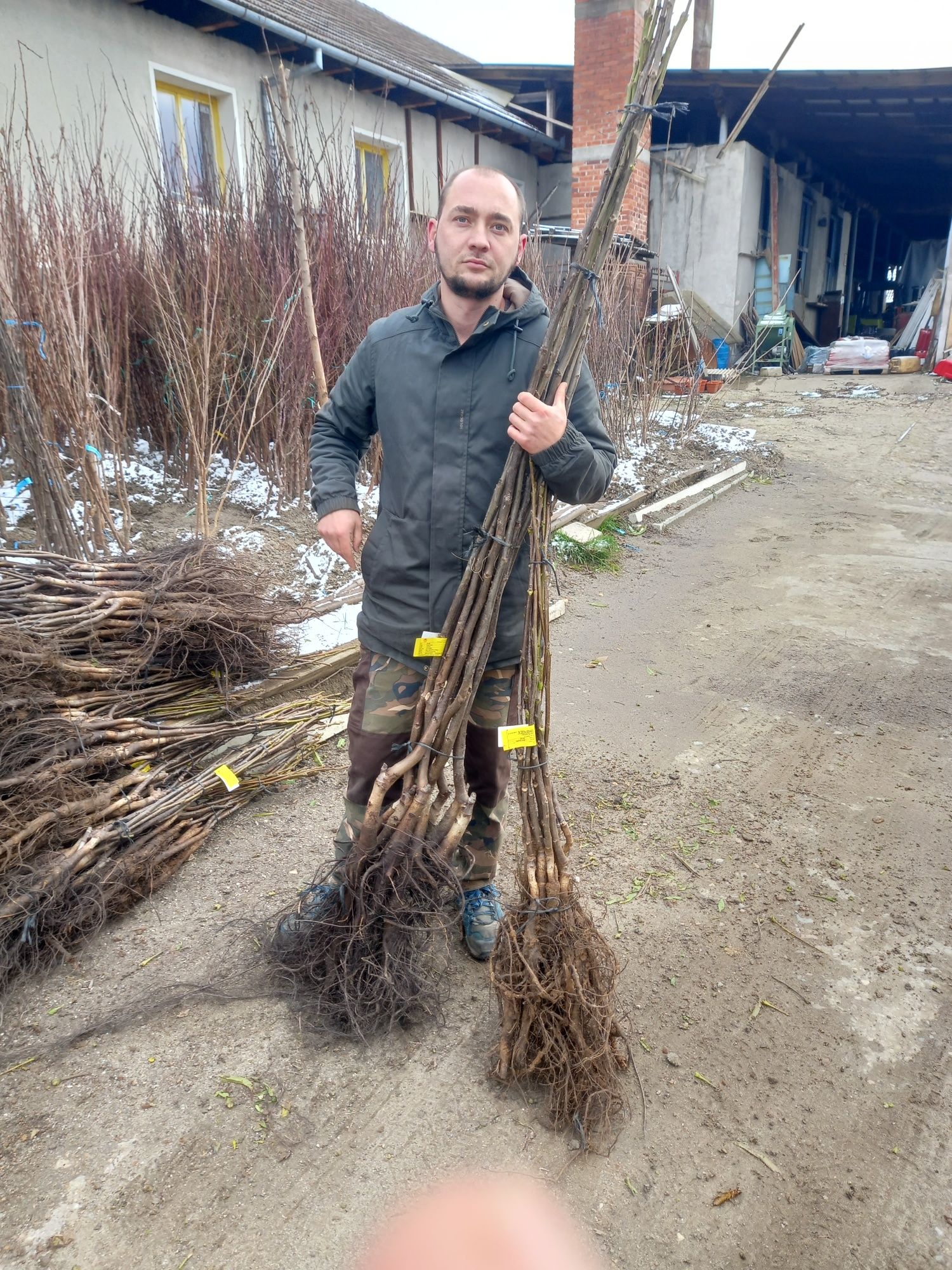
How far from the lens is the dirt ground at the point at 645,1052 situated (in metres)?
1.81

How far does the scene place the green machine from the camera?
48.4 feet

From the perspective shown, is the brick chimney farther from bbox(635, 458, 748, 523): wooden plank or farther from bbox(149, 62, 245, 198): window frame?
bbox(635, 458, 748, 523): wooden plank

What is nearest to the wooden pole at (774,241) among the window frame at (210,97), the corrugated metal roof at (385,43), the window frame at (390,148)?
the corrugated metal roof at (385,43)

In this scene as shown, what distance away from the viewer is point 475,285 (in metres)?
2.11

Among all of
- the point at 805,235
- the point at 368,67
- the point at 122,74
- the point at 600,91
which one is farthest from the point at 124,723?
the point at 805,235

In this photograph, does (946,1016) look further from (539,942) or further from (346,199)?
(346,199)

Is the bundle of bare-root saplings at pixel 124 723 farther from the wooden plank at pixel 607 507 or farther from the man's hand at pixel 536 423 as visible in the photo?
the wooden plank at pixel 607 507

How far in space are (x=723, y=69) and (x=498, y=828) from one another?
48.8 ft

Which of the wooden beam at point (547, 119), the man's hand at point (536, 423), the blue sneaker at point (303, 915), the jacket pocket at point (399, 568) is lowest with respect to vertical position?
the blue sneaker at point (303, 915)

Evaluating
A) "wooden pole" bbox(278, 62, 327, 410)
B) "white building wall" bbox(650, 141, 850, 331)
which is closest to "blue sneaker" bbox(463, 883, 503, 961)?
"wooden pole" bbox(278, 62, 327, 410)

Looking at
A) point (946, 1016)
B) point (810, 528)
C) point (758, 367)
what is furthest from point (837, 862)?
point (758, 367)

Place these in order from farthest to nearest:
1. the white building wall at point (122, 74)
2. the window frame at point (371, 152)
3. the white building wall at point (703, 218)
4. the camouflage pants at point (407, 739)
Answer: the white building wall at point (703, 218) < the window frame at point (371, 152) < the white building wall at point (122, 74) < the camouflage pants at point (407, 739)

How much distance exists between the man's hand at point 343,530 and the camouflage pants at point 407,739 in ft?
0.99

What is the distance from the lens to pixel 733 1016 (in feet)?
7.71
